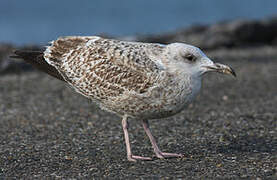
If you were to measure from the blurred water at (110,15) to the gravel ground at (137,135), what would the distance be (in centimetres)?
1675

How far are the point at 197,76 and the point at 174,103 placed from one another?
43 centimetres

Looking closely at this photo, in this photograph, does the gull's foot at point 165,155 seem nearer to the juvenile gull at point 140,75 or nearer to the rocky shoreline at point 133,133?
the juvenile gull at point 140,75

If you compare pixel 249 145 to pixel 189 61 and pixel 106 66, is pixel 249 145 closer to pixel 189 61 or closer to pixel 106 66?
pixel 189 61

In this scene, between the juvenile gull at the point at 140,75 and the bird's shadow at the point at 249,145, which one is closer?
the juvenile gull at the point at 140,75

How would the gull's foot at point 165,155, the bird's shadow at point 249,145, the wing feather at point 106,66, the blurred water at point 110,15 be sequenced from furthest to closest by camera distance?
the blurred water at point 110,15
the bird's shadow at point 249,145
the gull's foot at point 165,155
the wing feather at point 106,66

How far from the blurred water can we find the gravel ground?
54.9 ft

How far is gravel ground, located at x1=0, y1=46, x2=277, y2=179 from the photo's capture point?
6266 millimetres

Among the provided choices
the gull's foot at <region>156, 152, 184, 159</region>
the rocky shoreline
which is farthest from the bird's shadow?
the gull's foot at <region>156, 152, 184, 159</region>

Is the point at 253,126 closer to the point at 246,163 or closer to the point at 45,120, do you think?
the point at 246,163

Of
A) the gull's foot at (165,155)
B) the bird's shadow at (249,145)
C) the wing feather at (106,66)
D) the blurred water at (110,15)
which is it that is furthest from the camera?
the blurred water at (110,15)

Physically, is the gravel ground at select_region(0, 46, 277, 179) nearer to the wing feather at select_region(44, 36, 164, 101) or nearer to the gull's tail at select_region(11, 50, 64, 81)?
the wing feather at select_region(44, 36, 164, 101)

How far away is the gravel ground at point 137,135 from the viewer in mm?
6266

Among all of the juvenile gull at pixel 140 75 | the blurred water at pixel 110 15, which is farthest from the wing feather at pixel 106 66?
the blurred water at pixel 110 15

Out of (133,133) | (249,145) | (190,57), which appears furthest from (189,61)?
(133,133)
